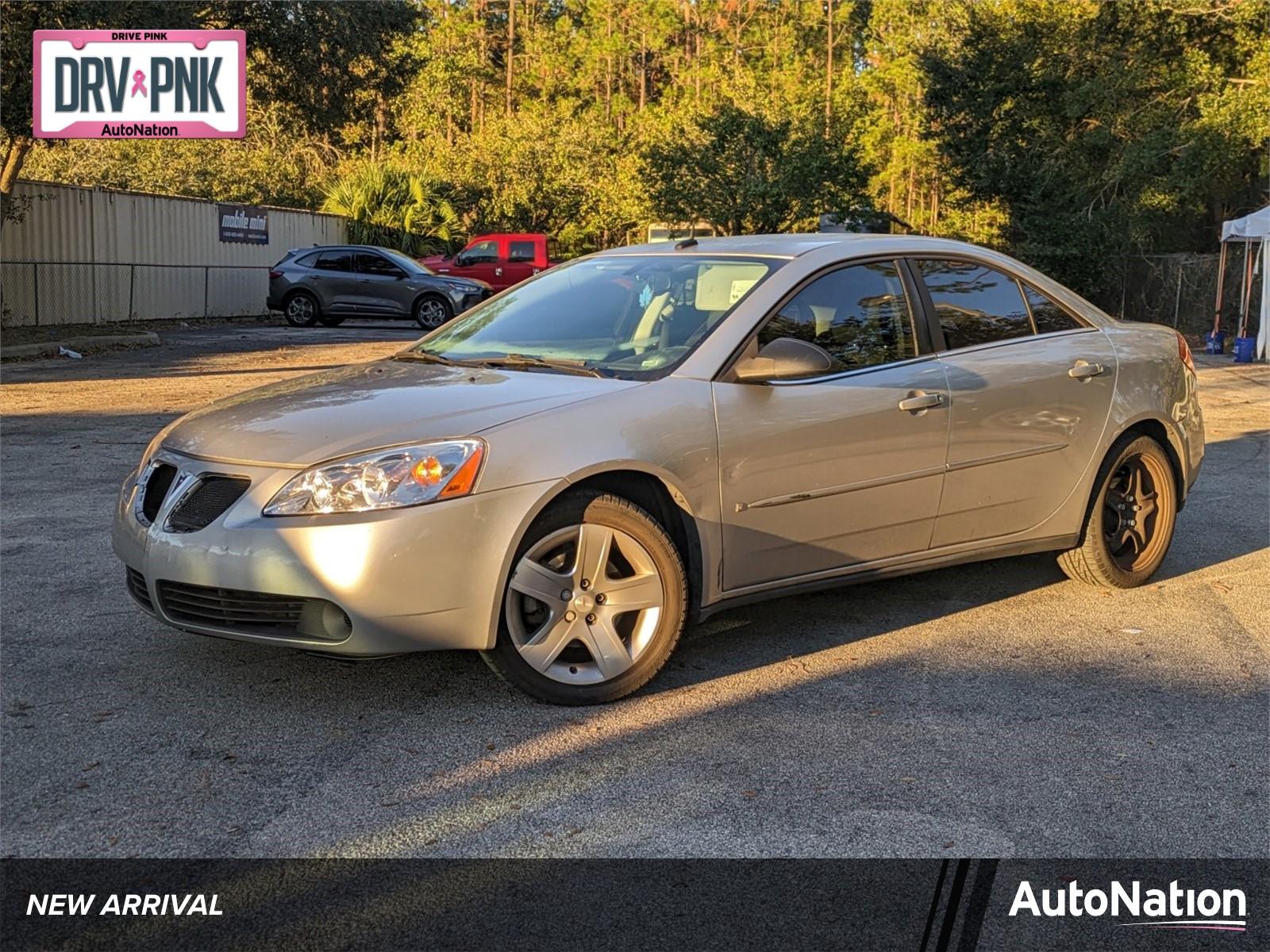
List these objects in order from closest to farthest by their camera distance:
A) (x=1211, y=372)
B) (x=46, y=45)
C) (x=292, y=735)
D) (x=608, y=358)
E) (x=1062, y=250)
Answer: (x=292, y=735) → (x=608, y=358) → (x=46, y=45) → (x=1211, y=372) → (x=1062, y=250)

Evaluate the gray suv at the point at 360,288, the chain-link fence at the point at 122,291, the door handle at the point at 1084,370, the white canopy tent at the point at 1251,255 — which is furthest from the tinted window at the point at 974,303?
the gray suv at the point at 360,288

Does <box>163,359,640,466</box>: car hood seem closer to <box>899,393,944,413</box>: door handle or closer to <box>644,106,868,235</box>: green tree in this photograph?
<box>899,393,944,413</box>: door handle

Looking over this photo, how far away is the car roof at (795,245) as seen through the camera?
18.1 feet

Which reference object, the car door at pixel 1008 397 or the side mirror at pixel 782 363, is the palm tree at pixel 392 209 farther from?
the side mirror at pixel 782 363

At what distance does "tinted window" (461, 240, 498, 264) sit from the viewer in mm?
31969

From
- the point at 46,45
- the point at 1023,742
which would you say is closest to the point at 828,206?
the point at 46,45

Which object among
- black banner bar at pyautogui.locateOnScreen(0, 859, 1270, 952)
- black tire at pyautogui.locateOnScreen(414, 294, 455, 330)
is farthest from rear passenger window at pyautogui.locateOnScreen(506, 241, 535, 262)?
black banner bar at pyautogui.locateOnScreen(0, 859, 1270, 952)

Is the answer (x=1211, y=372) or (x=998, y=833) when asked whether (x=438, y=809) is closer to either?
(x=998, y=833)

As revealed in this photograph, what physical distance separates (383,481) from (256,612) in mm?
577

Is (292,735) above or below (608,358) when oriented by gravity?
below

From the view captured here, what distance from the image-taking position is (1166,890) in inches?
129

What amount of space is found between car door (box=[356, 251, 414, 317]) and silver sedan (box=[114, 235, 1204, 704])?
21092 millimetres

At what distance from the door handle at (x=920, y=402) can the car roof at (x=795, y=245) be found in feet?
2.12

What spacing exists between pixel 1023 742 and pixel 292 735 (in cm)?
226
